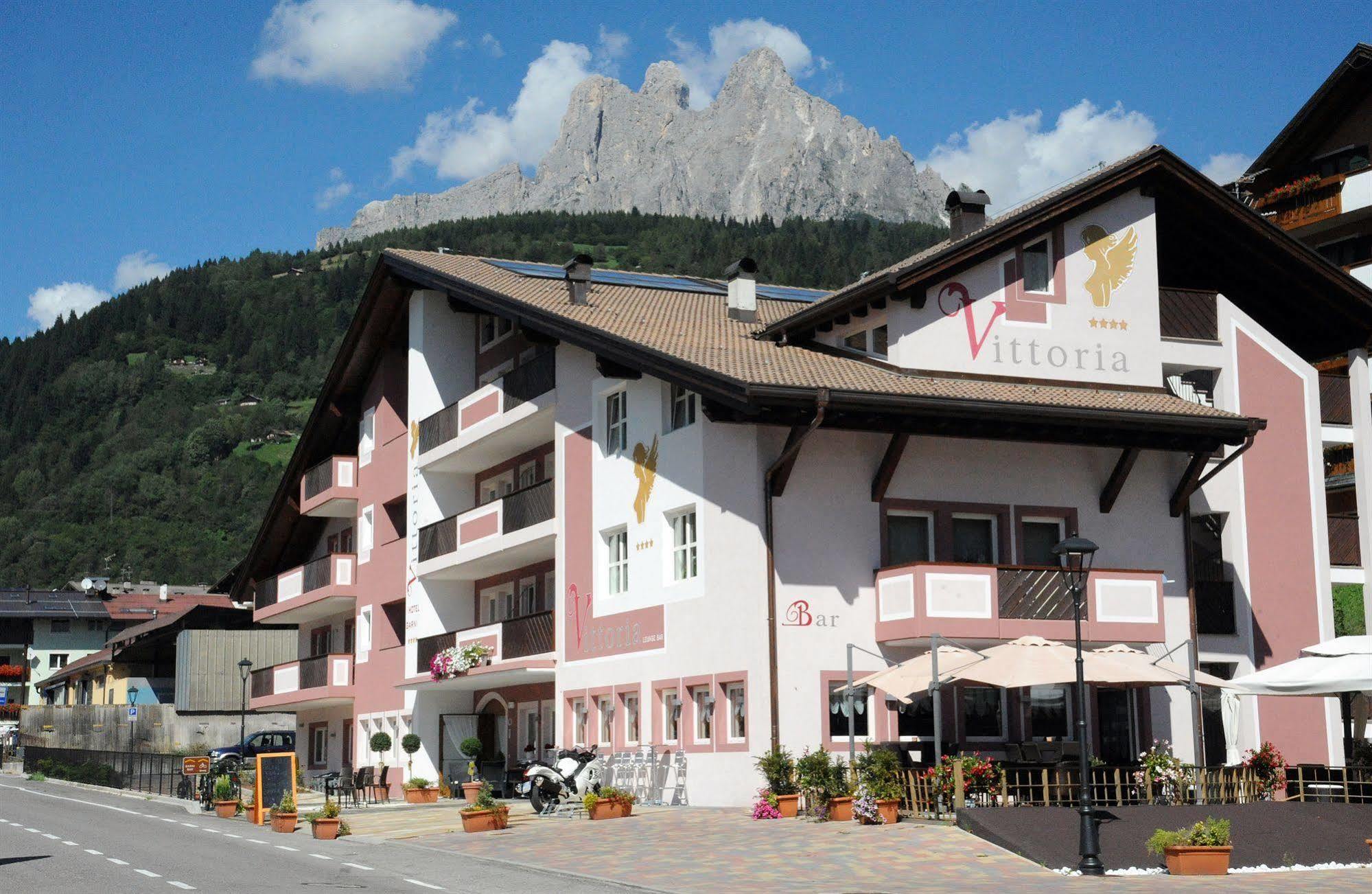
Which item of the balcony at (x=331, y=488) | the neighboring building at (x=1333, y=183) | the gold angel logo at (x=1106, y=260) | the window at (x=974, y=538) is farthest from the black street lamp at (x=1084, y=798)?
the balcony at (x=331, y=488)

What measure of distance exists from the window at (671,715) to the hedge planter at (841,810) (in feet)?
19.3

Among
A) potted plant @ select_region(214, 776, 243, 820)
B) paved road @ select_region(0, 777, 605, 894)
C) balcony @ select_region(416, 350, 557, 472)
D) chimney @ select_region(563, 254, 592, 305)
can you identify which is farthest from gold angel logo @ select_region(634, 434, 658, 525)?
potted plant @ select_region(214, 776, 243, 820)

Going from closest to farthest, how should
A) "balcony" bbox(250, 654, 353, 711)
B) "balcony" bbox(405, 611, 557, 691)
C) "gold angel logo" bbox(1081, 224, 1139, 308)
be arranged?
"gold angel logo" bbox(1081, 224, 1139, 308)
"balcony" bbox(405, 611, 557, 691)
"balcony" bbox(250, 654, 353, 711)

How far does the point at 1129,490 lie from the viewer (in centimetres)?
3167

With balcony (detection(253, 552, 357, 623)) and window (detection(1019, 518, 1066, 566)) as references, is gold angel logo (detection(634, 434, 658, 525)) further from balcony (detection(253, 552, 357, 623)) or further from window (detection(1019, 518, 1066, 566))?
balcony (detection(253, 552, 357, 623))

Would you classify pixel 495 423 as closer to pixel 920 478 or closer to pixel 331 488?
pixel 920 478

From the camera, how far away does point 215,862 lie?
21422mm

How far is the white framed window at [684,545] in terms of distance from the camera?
29.9 meters

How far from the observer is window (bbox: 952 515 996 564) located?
30.5 meters

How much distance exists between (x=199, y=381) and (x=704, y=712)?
158 m

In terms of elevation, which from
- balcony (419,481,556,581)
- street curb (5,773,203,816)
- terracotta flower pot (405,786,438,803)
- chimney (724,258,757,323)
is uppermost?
chimney (724,258,757,323)

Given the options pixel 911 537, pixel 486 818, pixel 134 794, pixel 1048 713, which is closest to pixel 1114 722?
pixel 1048 713

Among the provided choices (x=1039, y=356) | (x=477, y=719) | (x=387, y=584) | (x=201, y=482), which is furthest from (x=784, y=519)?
(x=201, y=482)

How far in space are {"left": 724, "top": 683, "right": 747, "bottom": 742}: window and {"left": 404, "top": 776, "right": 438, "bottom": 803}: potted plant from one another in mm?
10848
